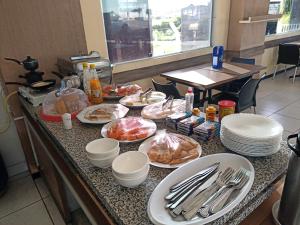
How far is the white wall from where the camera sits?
2045 mm

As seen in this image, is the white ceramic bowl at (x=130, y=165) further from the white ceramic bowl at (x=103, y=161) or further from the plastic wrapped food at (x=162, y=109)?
the plastic wrapped food at (x=162, y=109)

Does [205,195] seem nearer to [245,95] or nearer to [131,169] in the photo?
[131,169]

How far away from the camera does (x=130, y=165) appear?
0.80m

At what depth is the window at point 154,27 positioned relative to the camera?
2.51 meters

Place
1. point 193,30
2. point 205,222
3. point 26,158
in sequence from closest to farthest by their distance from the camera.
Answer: point 205,222 < point 26,158 < point 193,30

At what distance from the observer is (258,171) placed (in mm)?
790

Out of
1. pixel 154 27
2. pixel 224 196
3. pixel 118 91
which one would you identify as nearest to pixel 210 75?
pixel 154 27

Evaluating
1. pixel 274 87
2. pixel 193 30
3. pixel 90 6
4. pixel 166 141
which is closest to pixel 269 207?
pixel 166 141

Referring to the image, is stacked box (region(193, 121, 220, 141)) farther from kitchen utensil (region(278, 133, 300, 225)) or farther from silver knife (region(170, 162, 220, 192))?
kitchen utensil (region(278, 133, 300, 225))

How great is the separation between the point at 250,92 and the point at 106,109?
1873mm

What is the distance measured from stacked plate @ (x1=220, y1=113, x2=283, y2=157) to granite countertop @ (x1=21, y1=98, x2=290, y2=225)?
4 cm

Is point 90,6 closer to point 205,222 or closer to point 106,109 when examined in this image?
point 106,109

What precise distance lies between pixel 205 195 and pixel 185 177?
10cm

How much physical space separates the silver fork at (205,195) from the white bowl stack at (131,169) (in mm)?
168
